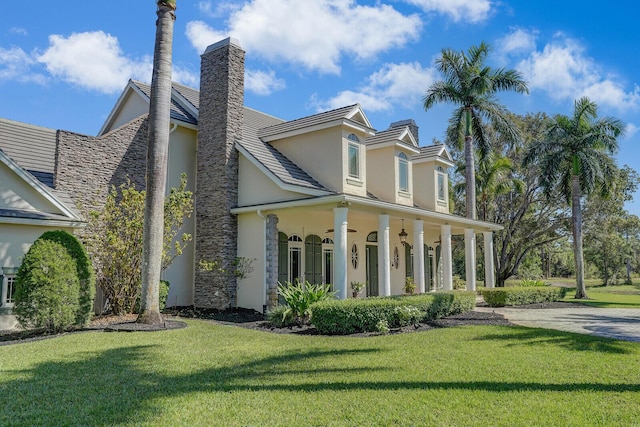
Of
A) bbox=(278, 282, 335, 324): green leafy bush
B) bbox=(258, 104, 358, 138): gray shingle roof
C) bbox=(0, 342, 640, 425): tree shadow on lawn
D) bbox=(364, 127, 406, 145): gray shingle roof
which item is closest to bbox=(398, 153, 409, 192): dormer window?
bbox=(364, 127, 406, 145): gray shingle roof

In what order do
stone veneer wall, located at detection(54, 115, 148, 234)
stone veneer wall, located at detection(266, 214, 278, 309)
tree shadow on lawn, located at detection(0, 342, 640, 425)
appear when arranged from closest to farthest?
1. tree shadow on lawn, located at detection(0, 342, 640, 425)
2. stone veneer wall, located at detection(54, 115, 148, 234)
3. stone veneer wall, located at detection(266, 214, 278, 309)

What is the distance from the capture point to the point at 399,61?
14164mm

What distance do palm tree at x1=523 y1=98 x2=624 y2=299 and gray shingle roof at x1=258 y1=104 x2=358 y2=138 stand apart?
1649cm

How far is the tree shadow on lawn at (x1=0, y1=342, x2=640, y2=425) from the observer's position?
5.23 meters

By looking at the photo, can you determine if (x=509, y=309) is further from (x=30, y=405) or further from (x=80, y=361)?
(x=30, y=405)

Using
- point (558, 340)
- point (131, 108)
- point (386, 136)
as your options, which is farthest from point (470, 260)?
point (131, 108)

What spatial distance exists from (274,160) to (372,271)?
7.40 metres

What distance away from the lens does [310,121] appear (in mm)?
16406

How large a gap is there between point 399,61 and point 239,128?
596cm

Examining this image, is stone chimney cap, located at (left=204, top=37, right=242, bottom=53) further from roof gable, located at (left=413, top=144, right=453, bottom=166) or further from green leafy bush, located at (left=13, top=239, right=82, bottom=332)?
green leafy bush, located at (left=13, top=239, right=82, bottom=332)

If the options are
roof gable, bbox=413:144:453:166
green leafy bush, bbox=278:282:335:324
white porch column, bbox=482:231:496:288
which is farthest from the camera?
white porch column, bbox=482:231:496:288

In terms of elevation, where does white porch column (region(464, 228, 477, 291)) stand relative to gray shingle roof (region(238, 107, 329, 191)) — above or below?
below

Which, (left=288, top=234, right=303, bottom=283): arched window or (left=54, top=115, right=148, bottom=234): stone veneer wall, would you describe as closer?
(left=54, top=115, right=148, bottom=234): stone veneer wall

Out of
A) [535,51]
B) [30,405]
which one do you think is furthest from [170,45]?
[535,51]
